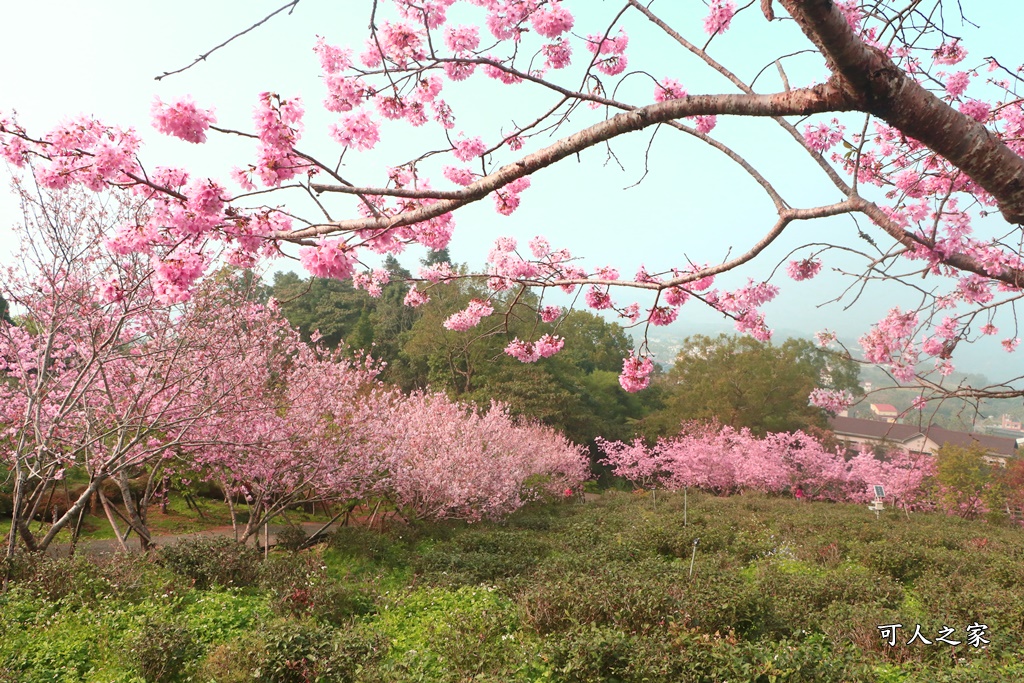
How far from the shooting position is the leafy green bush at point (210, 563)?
6.82m

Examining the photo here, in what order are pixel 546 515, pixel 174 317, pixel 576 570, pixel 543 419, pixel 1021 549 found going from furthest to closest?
1. pixel 543 419
2. pixel 546 515
3. pixel 1021 549
4. pixel 174 317
5. pixel 576 570

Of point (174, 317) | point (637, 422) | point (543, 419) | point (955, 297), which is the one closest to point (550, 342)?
point (955, 297)

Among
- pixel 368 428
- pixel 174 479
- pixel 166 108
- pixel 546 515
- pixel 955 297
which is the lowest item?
pixel 546 515

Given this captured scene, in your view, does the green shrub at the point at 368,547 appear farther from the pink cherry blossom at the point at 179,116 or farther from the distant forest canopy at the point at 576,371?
the distant forest canopy at the point at 576,371

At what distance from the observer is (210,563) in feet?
22.6

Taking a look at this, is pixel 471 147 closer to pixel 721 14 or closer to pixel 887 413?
pixel 721 14

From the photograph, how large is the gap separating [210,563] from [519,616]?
12.1ft

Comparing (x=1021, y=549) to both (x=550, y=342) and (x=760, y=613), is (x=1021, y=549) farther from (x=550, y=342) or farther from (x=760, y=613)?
(x=550, y=342)

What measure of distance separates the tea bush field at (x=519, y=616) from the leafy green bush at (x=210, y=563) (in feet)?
0.07

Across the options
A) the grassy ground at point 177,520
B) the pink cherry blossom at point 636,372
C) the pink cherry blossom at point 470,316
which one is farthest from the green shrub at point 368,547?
the pink cherry blossom at point 636,372

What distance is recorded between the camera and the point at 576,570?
7391mm

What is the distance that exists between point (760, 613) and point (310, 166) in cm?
543

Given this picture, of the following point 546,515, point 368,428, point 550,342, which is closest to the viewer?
point 550,342

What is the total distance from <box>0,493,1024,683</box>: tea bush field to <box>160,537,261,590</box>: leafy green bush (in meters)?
0.02
